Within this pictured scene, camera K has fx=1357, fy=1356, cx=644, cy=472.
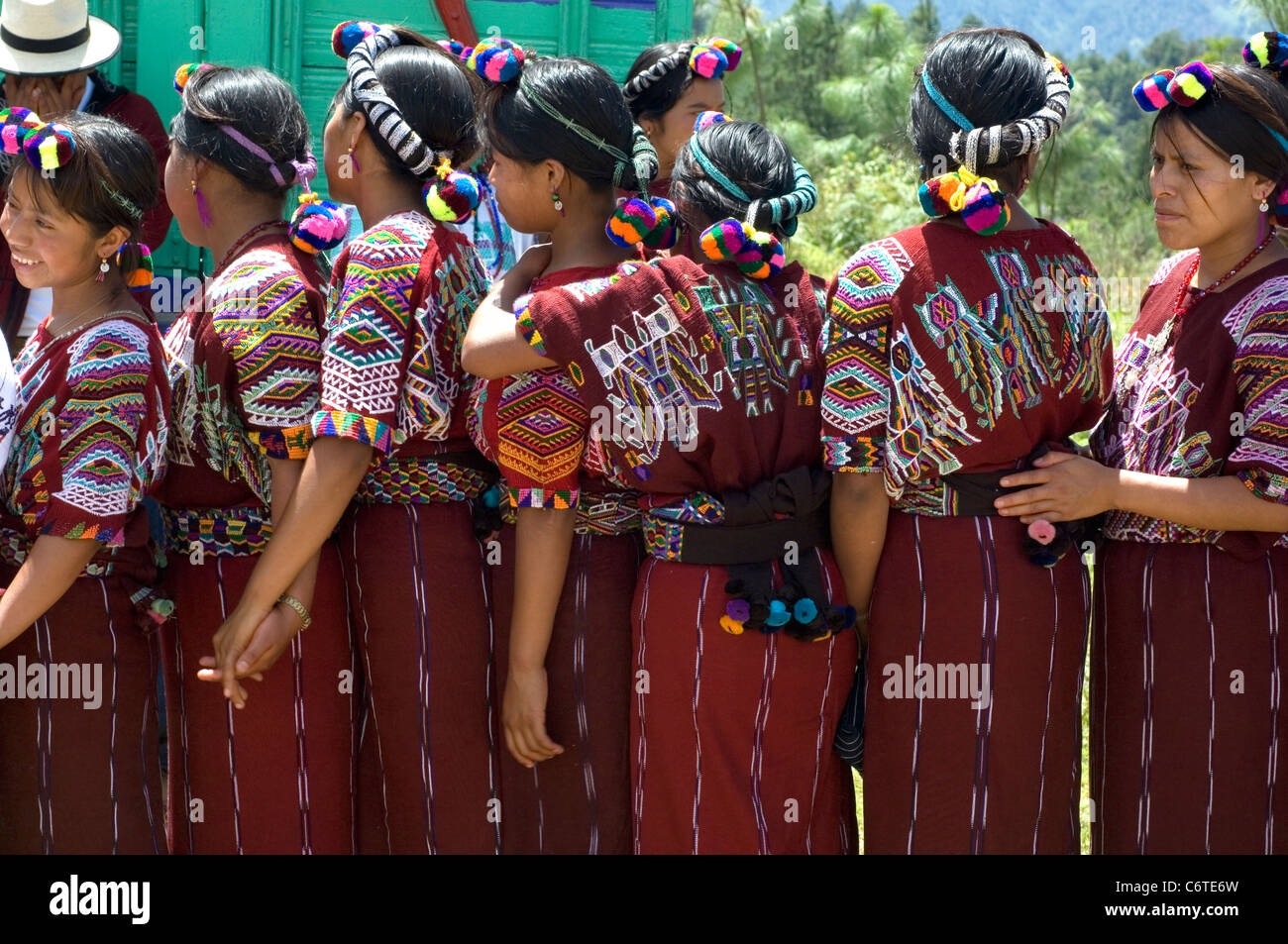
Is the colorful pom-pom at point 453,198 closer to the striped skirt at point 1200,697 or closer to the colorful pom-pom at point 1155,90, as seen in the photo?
the colorful pom-pom at point 1155,90

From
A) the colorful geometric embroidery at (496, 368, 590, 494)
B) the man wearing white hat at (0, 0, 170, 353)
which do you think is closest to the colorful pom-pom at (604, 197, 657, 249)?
the colorful geometric embroidery at (496, 368, 590, 494)

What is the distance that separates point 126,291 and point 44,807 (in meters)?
1.05

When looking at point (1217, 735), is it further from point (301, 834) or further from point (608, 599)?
point (301, 834)

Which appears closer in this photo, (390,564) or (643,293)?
(643,293)

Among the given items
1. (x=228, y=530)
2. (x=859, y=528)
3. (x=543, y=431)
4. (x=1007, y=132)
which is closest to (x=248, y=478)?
(x=228, y=530)

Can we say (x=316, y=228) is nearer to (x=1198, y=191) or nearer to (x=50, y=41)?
(x=1198, y=191)

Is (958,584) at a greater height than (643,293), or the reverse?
(643,293)

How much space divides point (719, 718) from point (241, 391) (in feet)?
3.75

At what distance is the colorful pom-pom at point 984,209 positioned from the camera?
2467 mm

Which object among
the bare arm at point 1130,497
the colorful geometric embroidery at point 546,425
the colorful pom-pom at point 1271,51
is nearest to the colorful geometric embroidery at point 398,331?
the colorful geometric embroidery at point 546,425

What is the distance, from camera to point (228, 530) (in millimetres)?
2826

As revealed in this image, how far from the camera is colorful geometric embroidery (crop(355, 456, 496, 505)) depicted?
2777 mm
